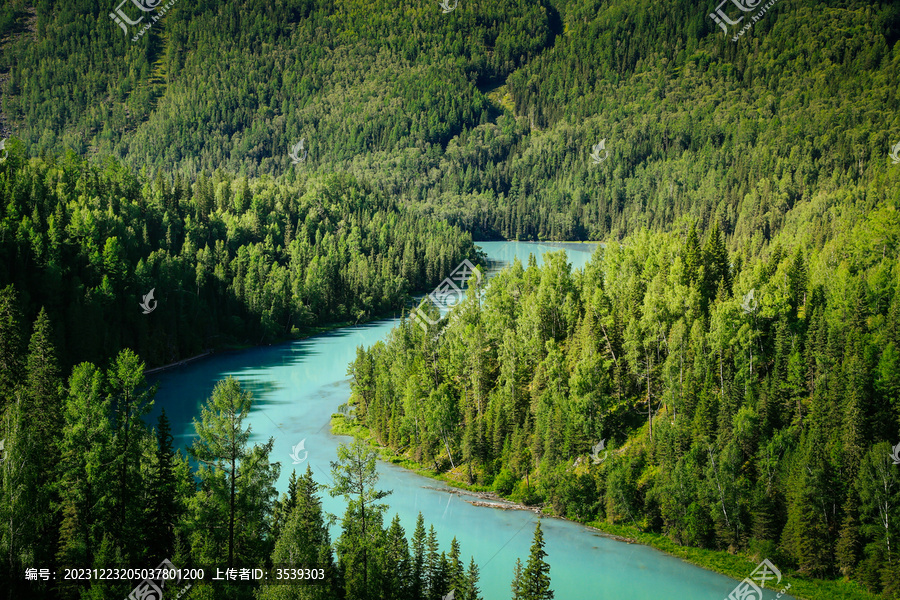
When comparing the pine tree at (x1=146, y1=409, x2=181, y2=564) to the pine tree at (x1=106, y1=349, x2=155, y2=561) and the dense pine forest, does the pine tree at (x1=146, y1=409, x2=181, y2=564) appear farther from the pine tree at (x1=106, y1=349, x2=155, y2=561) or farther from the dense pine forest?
the pine tree at (x1=106, y1=349, x2=155, y2=561)

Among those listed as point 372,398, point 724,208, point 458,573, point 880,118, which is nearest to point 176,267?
point 372,398

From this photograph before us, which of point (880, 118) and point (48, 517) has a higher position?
point (880, 118)

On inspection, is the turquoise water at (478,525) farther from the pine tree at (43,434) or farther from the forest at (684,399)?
the pine tree at (43,434)

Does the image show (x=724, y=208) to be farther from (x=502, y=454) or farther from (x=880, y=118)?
(x=502, y=454)

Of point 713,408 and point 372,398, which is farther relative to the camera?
point 372,398

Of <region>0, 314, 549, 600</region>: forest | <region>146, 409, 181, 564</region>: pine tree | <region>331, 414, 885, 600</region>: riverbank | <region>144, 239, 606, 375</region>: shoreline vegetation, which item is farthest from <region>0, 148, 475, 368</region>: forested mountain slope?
<region>331, 414, 885, 600</region>: riverbank

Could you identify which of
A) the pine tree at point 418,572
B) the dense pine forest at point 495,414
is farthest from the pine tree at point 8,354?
the pine tree at point 418,572

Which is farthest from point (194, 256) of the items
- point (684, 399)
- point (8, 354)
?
point (684, 399)
